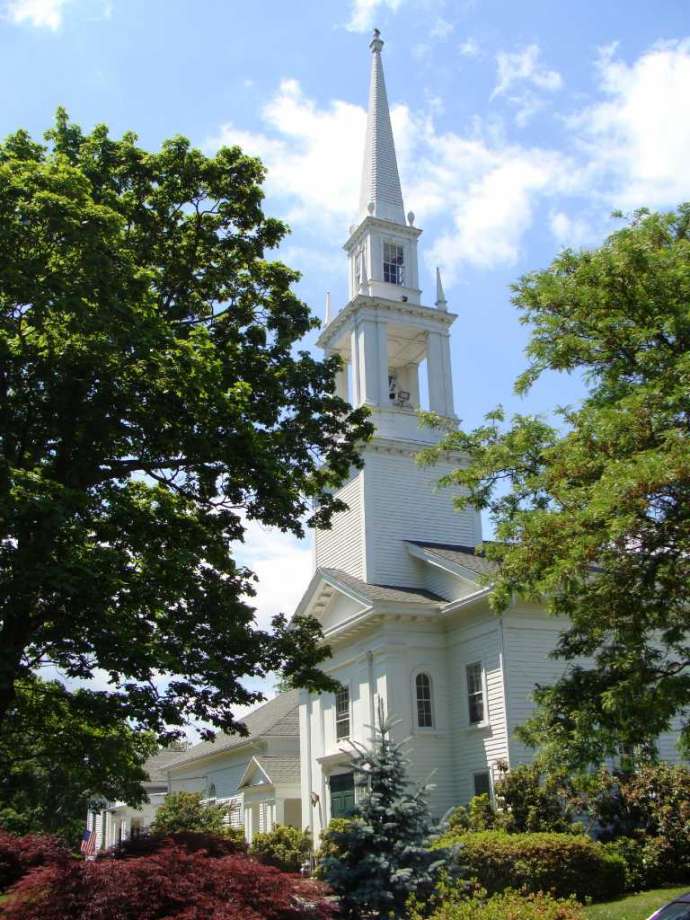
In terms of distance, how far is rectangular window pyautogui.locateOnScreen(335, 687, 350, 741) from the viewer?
3055 cm

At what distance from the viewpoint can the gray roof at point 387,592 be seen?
95.0ft

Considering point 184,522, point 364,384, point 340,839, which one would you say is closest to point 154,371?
point 184,522

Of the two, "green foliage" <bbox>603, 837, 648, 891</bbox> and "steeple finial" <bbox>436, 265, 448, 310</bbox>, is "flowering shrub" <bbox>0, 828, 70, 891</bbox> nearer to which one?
"green foliage" <bbox>603, 837, 648, 891</bbox>

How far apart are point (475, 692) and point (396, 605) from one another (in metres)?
3.63

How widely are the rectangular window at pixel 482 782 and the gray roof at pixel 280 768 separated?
11793mm

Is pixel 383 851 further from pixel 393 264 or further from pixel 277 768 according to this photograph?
pixel 393 264

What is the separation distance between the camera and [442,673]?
1137 inches

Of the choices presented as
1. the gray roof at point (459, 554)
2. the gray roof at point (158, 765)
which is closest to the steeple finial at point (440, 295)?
the gray roof at point (459, 554)

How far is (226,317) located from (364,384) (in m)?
17.0

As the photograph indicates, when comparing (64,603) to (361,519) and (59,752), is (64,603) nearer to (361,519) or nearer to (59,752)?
(59,752)

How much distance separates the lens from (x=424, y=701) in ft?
94.1

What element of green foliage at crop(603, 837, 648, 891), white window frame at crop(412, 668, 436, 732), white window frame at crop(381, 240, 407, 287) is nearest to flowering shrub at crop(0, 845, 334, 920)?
green foliage at crop(603, 837, 648, 891)

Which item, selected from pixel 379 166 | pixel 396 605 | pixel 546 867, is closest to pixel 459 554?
pixel 396 605

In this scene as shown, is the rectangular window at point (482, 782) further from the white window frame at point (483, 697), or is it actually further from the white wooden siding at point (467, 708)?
the white window frame at point (483, 697)
